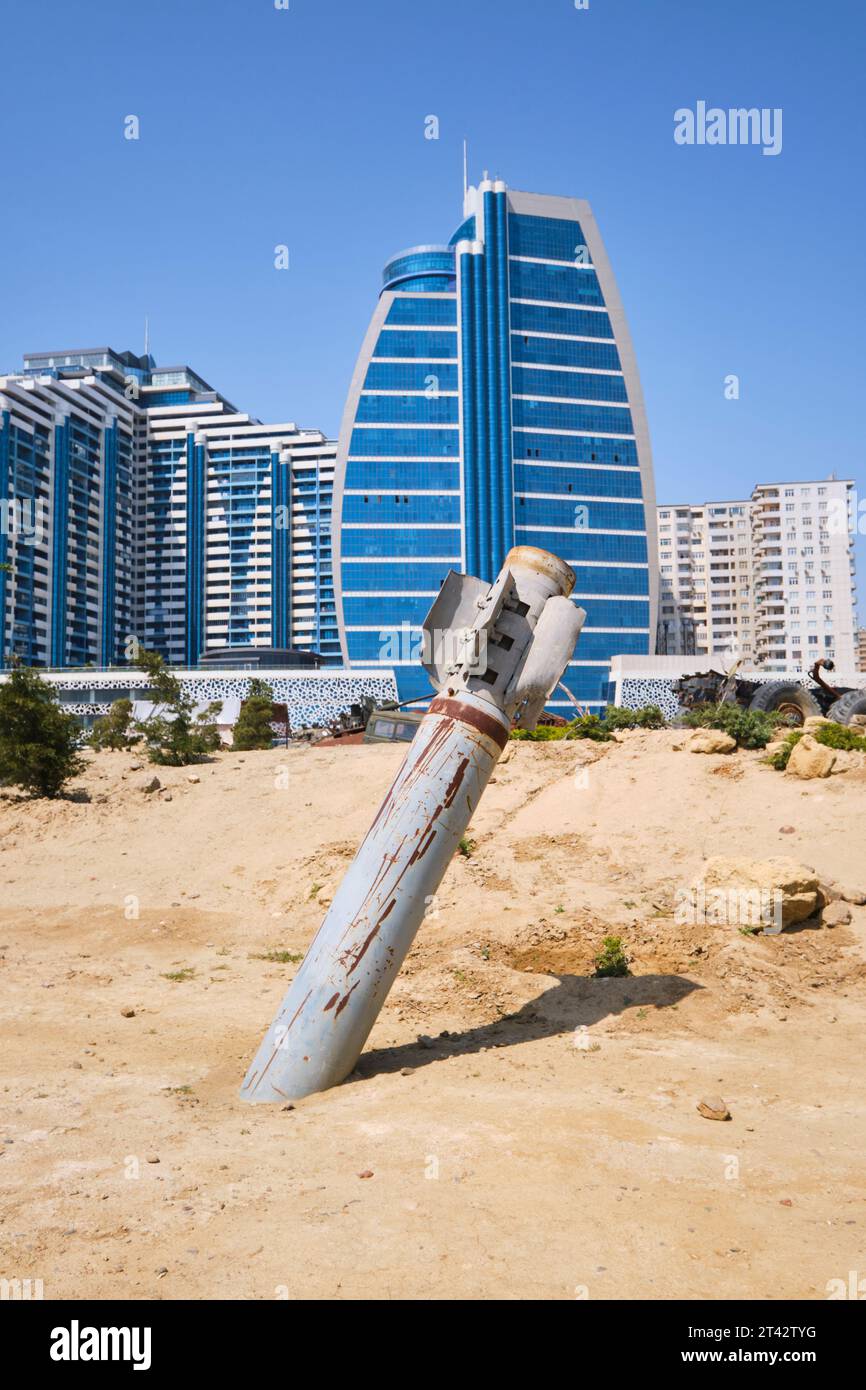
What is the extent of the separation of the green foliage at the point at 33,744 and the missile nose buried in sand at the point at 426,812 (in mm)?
14044

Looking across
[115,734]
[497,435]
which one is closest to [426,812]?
[115,734]

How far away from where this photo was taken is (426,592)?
82.2 metres

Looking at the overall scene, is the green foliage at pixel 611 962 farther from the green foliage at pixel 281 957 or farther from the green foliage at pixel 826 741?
the green foliage at pixel 826 741

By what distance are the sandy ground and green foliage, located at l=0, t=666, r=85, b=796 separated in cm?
362

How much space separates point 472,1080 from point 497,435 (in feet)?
270

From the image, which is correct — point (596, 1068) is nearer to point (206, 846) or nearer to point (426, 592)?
point (206, 846)

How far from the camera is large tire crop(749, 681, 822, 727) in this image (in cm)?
2311

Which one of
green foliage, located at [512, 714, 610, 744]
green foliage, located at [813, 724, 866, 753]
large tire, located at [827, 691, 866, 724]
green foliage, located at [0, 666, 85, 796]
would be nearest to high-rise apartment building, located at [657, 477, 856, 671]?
large tire, located at [827, 691, 866, 724]

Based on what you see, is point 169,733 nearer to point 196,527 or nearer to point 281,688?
point 281,688

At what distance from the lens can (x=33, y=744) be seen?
19.3 m

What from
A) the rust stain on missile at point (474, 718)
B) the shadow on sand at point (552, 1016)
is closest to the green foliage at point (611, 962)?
the shadow on sand at point (552, 1016)

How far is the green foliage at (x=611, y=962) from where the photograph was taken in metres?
9.59
